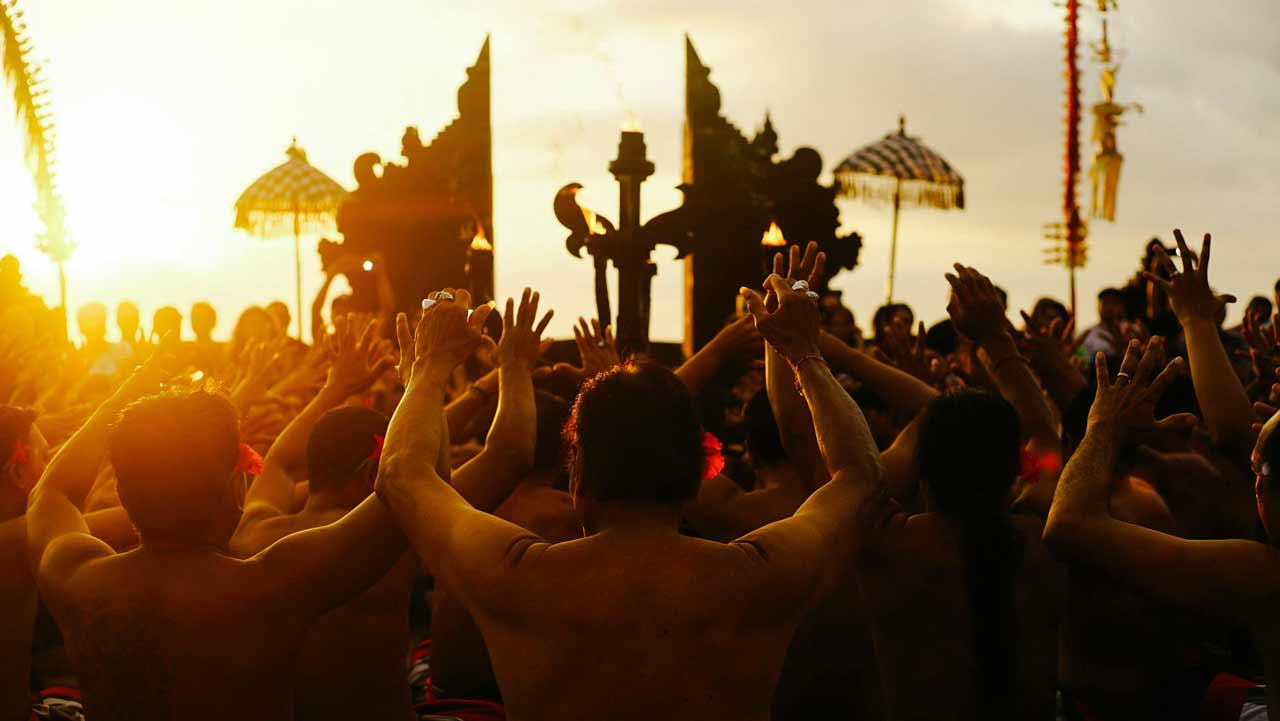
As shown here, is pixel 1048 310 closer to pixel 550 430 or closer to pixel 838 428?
pixel 550 430

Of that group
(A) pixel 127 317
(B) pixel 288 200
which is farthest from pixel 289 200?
(A) pixel 127 317

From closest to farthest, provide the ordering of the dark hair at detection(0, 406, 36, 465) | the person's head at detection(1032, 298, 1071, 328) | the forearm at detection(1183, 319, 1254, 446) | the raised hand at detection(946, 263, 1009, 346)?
the forearm at detection(1183, 319, 1254, 446) < the dark hair at detection(0, 406, 36, 465) < the raised hand at detection(946, 263, 1009, 346) < the person's head at detection(1032, 298, 1071, 328)

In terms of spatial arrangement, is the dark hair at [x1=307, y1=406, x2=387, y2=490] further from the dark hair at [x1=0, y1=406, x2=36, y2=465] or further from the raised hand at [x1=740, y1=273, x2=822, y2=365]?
the raised hand at [x1=740, y1=273, x2=822, y2=365]

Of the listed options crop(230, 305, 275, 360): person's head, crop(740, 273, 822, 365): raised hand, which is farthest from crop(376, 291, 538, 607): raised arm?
crop(230, 305, 275, 360): person's head

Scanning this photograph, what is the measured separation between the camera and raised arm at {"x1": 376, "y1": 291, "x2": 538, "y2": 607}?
2645mm

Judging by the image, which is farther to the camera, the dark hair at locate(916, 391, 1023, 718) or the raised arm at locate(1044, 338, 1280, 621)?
the dark hair at locate(916, 391, 1023, 718)

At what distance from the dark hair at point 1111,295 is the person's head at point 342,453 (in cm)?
773

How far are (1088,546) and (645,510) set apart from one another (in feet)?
4.35

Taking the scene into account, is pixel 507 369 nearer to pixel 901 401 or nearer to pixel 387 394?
pixel 901 401

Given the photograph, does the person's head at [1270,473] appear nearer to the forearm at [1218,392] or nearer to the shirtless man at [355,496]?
the forearm at [1218,392]

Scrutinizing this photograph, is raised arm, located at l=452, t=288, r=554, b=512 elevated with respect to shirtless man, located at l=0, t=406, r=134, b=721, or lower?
elevated

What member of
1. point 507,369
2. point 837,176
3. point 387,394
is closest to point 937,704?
point 507,369

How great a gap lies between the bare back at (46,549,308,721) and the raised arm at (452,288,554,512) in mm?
787

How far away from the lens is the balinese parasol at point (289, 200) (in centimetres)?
1569
